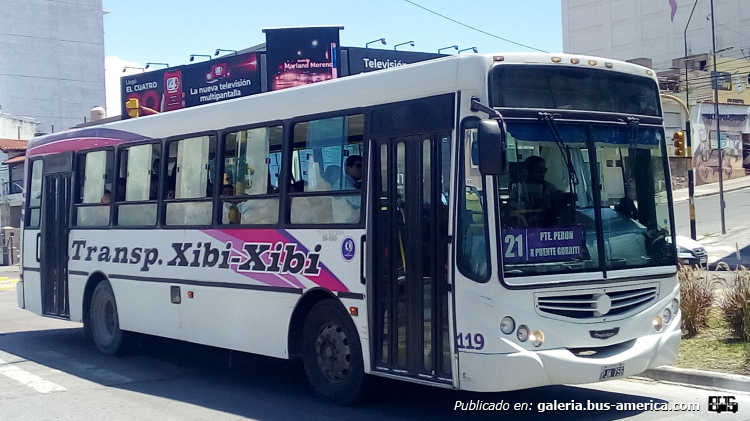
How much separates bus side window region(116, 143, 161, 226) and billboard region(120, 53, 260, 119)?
2031 centimetres

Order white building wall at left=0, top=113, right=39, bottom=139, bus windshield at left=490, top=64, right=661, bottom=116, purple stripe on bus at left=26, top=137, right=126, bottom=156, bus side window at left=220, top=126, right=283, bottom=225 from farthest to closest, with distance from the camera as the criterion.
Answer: white building wall at left=0, top=113, right=39, bottom=139 → purple stripe on bus at left=26, top=137, right=126, bottom=156 → bus side window at left=220, top=126, right=283, bottom=225 → bus windshield at left=490, top=64, right=661, bottom=116

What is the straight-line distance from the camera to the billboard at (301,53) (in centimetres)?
3122

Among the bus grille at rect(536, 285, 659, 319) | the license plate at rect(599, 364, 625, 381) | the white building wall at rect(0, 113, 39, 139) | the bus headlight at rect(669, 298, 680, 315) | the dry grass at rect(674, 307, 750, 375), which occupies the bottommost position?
the dry grass at rect(674, 307, 750, 375)

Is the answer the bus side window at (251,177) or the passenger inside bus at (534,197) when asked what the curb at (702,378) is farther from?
the bus side window at (251,177)

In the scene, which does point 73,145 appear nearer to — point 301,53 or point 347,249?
point 347,249

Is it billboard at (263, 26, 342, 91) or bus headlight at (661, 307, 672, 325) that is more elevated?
billboard at (263, 26, 342, 91)

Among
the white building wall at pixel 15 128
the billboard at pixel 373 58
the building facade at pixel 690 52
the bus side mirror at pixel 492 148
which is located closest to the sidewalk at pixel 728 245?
the building facade at pixel 690 52

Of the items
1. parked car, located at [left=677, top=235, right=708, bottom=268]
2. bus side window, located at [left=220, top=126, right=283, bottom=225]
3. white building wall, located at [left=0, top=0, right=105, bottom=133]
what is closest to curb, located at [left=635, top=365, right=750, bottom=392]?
bus side window, located at [left=220, top=126, right=283, bottom=225]

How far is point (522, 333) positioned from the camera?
6.82 m

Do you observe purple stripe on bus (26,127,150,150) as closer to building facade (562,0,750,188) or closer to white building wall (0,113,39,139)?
building facade (562,0,750,188)

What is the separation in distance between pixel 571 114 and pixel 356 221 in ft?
7.30

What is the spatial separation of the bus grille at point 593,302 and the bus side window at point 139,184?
6.02 m

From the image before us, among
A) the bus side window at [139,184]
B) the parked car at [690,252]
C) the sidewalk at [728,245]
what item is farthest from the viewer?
the sidewalk at [728,245]

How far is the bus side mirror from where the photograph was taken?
661cm
